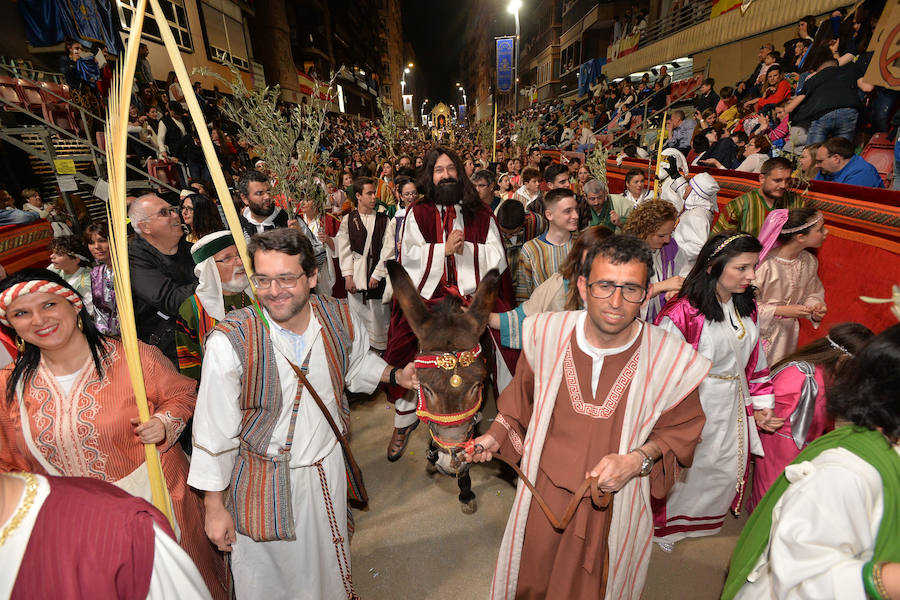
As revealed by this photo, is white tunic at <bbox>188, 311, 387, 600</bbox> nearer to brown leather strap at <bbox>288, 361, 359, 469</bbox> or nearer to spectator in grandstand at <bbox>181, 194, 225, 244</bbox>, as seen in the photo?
brown leather strap at <bbox>288, 361, 359, 469</bbox>

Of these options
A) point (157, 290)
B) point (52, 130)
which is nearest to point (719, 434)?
point (157, 290)

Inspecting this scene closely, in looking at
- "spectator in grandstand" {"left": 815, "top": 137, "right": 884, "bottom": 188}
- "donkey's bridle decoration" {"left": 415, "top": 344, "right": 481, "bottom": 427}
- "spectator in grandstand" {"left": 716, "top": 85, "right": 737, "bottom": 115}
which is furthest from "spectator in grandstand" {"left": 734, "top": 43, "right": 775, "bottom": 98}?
"donkey's bridle decoration" {"left": 415, "top": 344, "right": 481, "bottom": 427}

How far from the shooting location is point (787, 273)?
3846mm

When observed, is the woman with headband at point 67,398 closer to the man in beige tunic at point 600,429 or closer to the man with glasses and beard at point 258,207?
the man in beige tunic at point 600,429

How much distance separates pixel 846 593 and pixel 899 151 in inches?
289

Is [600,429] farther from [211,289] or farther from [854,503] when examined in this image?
[211,289]

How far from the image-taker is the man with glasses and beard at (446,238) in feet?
12.9

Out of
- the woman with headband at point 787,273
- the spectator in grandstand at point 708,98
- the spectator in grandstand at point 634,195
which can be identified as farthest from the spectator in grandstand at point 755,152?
the spectator in grandstand at point 708,98

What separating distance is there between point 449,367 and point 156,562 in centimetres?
149

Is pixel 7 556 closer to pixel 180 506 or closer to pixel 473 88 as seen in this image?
pixel 180 506

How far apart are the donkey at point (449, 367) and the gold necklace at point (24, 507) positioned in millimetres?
1554

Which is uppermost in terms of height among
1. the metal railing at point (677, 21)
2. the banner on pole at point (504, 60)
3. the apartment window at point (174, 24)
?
the banner on pole at point (504, 60)

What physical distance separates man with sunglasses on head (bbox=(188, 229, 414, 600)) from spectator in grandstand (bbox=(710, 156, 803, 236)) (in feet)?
15.5

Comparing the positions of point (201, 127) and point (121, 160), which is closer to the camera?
point (121, 160)
